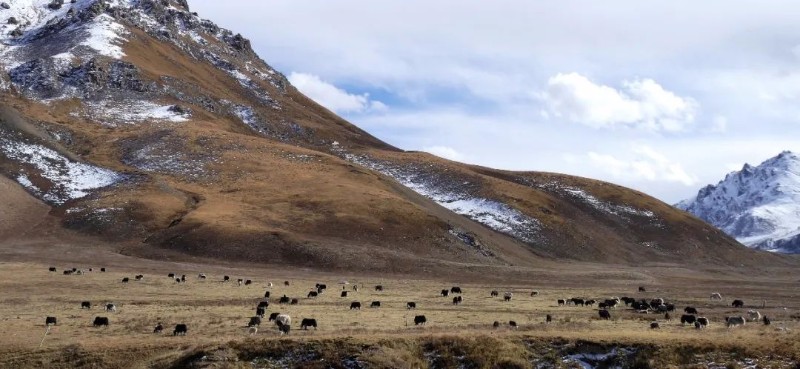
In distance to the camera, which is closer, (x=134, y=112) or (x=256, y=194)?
(x=256, y=194)

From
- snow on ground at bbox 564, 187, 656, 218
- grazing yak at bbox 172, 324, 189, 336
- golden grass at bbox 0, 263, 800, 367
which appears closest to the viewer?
golden grass at bbox 0, 263, 800, 367

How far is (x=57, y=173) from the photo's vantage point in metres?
124

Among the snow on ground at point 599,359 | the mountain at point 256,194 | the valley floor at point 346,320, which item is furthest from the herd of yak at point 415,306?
the mountain at point 256,194

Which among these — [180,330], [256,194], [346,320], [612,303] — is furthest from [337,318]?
[256,194]

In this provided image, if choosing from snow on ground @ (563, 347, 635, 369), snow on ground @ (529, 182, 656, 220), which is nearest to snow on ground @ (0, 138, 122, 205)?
snow on ground @ (529, 182, 656, 220)

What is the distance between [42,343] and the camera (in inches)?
1359

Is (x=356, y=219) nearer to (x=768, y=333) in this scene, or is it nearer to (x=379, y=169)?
(x=379, y=169)

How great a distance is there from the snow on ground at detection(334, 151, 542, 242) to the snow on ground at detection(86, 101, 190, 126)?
54918 millimetres

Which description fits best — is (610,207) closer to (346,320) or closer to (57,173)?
(57,173)

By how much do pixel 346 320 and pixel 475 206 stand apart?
95897 mm

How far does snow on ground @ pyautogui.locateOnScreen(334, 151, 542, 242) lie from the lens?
128 metres

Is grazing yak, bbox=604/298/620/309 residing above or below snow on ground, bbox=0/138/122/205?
below

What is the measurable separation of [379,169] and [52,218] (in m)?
75.9

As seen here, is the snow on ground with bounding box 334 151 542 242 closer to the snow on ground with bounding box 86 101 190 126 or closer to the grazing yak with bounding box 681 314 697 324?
the snow on ground with bounding box 86 101 190 126
